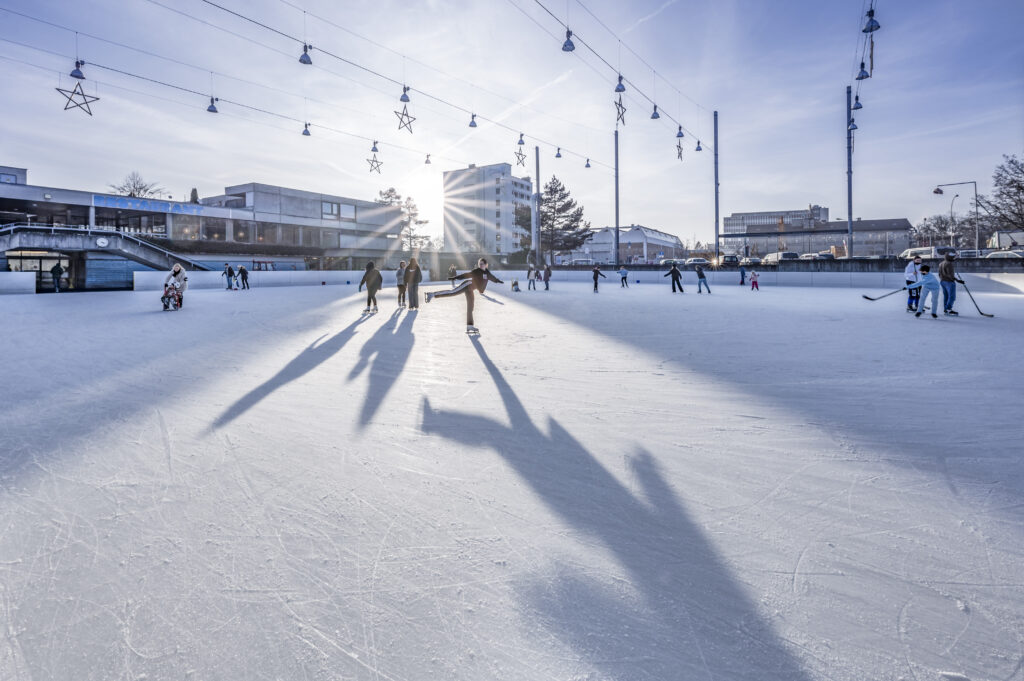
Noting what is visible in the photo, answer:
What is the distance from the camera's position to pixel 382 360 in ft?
24.5

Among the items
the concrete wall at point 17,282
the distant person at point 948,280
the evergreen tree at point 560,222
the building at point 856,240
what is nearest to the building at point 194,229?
the concrete wall at point 17,282

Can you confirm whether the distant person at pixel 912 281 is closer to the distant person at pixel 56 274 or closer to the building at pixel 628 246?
the distant person at pixel 56 274

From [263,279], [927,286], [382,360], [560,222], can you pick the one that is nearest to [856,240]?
[560,222]

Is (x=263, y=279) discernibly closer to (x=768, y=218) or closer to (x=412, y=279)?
(x=412, y=279)

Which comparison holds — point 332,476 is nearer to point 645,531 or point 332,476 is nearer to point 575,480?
point 575,480

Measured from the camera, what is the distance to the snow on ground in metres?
1.77

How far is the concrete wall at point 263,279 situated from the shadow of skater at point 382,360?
22.3m

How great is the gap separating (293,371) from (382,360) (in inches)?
49.0

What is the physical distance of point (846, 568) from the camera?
7.25ft

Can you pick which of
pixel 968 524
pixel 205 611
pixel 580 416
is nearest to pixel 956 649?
pixel 968 524

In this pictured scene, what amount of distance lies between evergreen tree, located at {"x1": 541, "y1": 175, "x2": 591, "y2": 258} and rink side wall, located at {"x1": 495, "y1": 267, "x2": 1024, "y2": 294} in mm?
22105

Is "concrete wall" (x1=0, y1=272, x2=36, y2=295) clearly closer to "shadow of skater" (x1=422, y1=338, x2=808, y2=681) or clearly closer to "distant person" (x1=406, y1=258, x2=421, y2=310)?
"distant person" (x1=406, y1=258, x2=421, y2=310)

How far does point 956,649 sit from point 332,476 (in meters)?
3.02

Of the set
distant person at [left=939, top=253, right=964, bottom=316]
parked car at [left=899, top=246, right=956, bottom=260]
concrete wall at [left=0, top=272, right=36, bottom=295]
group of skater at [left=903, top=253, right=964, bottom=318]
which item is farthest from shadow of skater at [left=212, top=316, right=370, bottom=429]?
parked car at [left=899, top=246, right=956, bottom=260]
